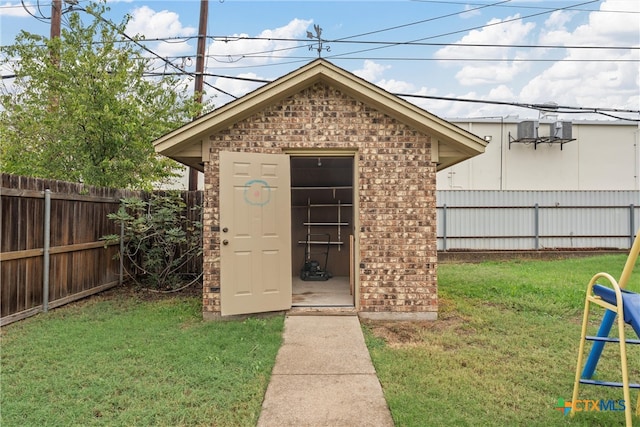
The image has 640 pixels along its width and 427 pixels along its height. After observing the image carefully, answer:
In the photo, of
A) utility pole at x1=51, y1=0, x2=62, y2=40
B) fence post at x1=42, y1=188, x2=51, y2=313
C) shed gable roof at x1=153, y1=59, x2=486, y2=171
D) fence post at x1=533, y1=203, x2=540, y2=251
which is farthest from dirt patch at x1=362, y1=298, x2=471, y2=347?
utility pole at x1=51, y1=0, x2=62, y2=40

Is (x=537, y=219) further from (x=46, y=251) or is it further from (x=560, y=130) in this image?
(x=46, y=251)

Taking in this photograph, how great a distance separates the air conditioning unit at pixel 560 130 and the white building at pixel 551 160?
1.34ft

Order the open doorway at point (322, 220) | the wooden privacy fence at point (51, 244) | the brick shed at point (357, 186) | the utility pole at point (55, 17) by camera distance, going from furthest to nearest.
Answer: the utility pole at point (55, 17), the open doorway at point (322, 220), the brick shed at point (357, 186), the wooden privacy fence at point (51, 244)

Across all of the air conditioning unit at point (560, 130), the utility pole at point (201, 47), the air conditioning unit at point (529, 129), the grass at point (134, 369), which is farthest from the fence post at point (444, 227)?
the grass at point (134, 369)

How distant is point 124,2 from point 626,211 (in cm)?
1551

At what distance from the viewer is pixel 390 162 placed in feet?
17.5

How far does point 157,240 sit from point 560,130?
1496 centimetres

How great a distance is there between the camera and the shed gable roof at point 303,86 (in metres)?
5.07

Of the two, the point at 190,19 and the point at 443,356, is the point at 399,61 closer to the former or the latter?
the point at 190,19

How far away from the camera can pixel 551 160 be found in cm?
1584

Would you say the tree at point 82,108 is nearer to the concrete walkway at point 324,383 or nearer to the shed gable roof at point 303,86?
the shed gable roof at point 303,86

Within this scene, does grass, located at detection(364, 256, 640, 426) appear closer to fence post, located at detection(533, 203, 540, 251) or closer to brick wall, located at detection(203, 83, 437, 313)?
brick wall, located at detection(203, 83, 437, 313)

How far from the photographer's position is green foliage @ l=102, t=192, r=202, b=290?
6.89 metres

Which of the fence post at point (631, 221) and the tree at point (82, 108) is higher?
the tree at point (82, 108)
